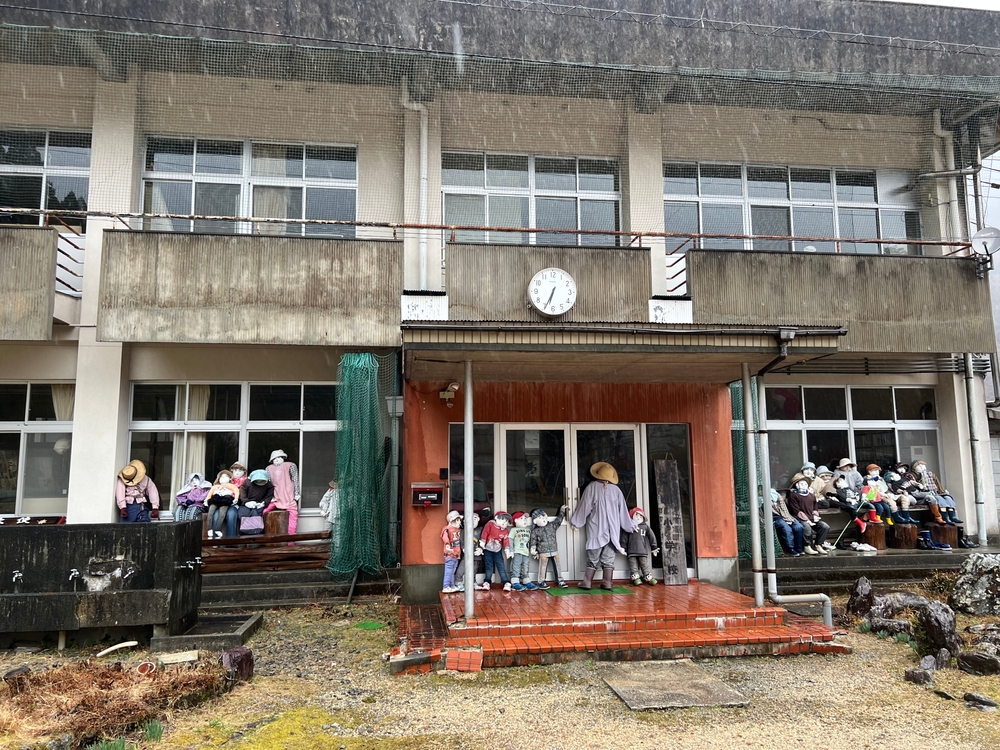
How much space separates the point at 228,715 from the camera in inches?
195

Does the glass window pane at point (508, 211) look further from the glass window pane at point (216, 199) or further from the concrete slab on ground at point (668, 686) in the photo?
the concrete slab on ground at point (668, 686)

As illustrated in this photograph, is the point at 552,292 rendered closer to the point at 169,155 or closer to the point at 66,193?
the point at 169,155

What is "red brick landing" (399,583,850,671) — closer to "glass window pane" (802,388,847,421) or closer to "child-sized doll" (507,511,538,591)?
"child-sized doll" (507,511,538,591)

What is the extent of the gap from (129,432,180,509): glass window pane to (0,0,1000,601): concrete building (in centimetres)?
4

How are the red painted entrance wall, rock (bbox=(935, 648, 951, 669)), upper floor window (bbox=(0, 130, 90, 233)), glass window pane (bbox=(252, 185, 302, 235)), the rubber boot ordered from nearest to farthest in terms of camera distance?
rock (bbox=(935, 648, 951, 669)) → the rubber boot → the red painted entrance wall → upper floor window (bbox=(0, 130, 90, 233)) → glass window pane (bbox=(252, 185, 302, 235))

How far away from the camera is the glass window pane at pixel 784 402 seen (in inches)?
450

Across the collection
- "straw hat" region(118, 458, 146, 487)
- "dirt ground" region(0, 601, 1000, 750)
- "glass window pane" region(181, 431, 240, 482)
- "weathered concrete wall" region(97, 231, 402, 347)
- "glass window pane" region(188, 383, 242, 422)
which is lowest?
"dirt ground" region(0, 601, 1000, 750)

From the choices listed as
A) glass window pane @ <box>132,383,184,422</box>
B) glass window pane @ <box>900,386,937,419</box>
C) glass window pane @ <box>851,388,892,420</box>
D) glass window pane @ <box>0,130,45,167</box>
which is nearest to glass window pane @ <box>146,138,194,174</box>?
glass window pane @ <box>0,130,45,167</box>

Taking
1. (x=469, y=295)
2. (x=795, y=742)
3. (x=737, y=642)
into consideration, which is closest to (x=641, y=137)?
(x=469, y=295)

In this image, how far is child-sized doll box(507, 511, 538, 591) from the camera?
26.2ft

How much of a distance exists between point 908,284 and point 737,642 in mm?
6786

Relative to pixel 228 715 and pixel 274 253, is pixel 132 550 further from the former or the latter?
pixel 274 253

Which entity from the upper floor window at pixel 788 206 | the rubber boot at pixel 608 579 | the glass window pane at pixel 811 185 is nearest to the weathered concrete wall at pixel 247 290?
the rubber boot at pixel 608 579

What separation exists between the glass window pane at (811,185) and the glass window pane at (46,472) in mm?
12344
